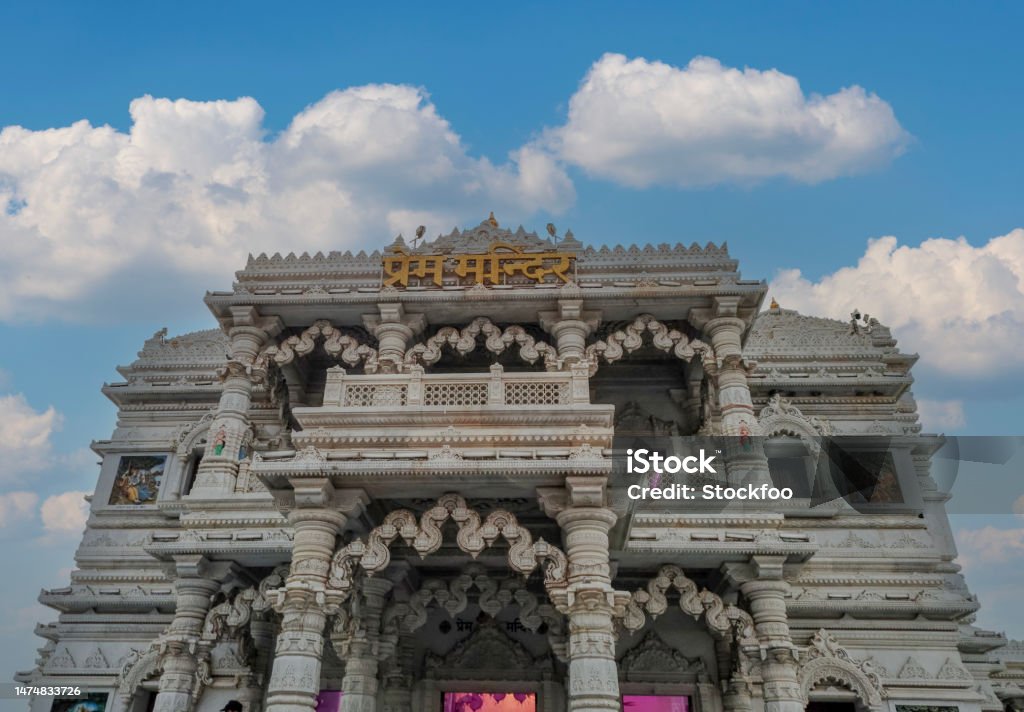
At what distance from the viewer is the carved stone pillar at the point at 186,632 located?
41.8 feet

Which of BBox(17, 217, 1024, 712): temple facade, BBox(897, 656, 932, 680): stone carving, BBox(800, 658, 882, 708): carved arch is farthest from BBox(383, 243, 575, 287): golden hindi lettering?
BBox(897, 656, 932, 680): stone carving

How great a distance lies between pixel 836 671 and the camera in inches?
585

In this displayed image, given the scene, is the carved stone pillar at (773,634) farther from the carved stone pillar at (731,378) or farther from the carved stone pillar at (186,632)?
the carved stone pillar at (186,632)

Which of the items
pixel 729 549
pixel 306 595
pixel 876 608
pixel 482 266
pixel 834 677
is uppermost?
pixel 482 266

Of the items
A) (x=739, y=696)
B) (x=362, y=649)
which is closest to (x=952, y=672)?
(x=739, y=696)

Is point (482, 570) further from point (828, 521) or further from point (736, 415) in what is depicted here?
point (828, 521)

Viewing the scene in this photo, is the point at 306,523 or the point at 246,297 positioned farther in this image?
the point at 246,297

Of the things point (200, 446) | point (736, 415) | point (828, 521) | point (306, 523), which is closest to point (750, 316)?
point (736, 415)

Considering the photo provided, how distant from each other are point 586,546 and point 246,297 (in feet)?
31.9

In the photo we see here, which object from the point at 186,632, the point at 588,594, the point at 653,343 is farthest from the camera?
the point at 653,343

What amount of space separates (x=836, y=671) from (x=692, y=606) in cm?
513

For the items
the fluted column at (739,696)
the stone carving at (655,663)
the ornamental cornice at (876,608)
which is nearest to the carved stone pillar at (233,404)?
the stone carving at (655,663)

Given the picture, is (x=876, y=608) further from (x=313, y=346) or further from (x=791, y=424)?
(x=313, y=346)

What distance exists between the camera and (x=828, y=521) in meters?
17.2
